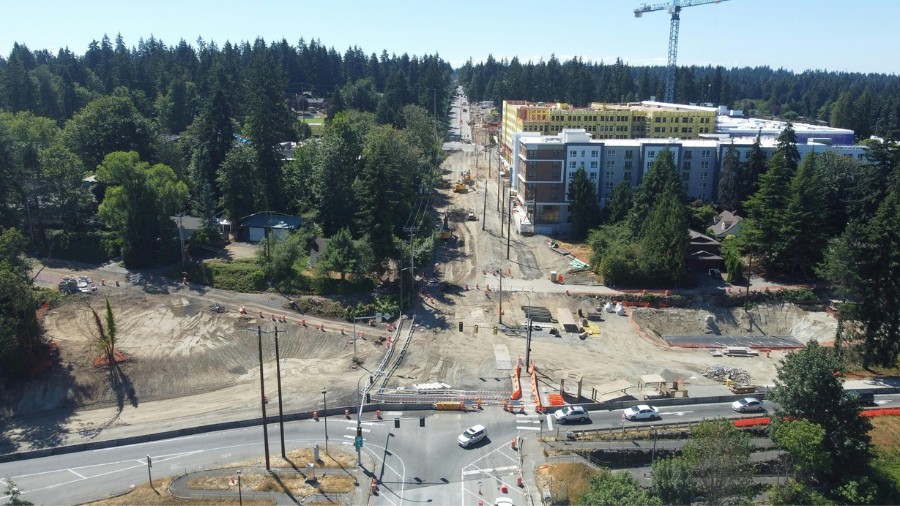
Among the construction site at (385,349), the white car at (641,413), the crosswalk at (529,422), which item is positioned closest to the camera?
the crosswalk at (529,422)

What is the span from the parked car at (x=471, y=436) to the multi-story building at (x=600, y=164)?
44.0m

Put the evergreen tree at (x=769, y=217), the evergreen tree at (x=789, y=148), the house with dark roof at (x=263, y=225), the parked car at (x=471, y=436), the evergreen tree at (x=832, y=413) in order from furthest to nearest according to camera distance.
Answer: the evergreen tree at (x=789, y=148) → the house with dark roof at (x=263, y=225) → the evergreen tree at (x=769, y=217) → the parked car at (x=471, y=436) → the evergreen tree at (x=832, y=413)

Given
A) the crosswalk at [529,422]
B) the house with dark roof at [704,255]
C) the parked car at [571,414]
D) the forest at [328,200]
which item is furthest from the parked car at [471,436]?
the house with dark roof at [704,255]

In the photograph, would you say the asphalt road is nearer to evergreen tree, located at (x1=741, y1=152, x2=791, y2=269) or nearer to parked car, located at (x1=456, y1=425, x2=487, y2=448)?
parked car, located at (x1=456, y1=425, x2=487, y2=448)

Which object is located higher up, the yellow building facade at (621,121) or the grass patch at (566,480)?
the yellow building facade at (621,121)

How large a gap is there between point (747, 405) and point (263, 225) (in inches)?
1949

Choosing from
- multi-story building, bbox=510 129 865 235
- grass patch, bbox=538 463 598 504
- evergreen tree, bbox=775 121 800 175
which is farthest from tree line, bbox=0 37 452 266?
evergreen tree, bbox=775 121 800 175

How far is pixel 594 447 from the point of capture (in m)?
35.7

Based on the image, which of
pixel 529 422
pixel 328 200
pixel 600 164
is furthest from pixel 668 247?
pixel 328 200

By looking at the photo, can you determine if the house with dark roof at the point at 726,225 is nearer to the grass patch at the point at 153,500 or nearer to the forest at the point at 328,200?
the forest at the point at 328,200

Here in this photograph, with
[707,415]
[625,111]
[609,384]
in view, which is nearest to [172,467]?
[609,384]

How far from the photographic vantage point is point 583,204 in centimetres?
7288

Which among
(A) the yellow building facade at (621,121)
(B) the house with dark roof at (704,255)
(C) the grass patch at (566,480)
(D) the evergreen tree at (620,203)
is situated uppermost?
(A) the yellow building facade at (621,121)

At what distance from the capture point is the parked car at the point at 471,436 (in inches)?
1393
